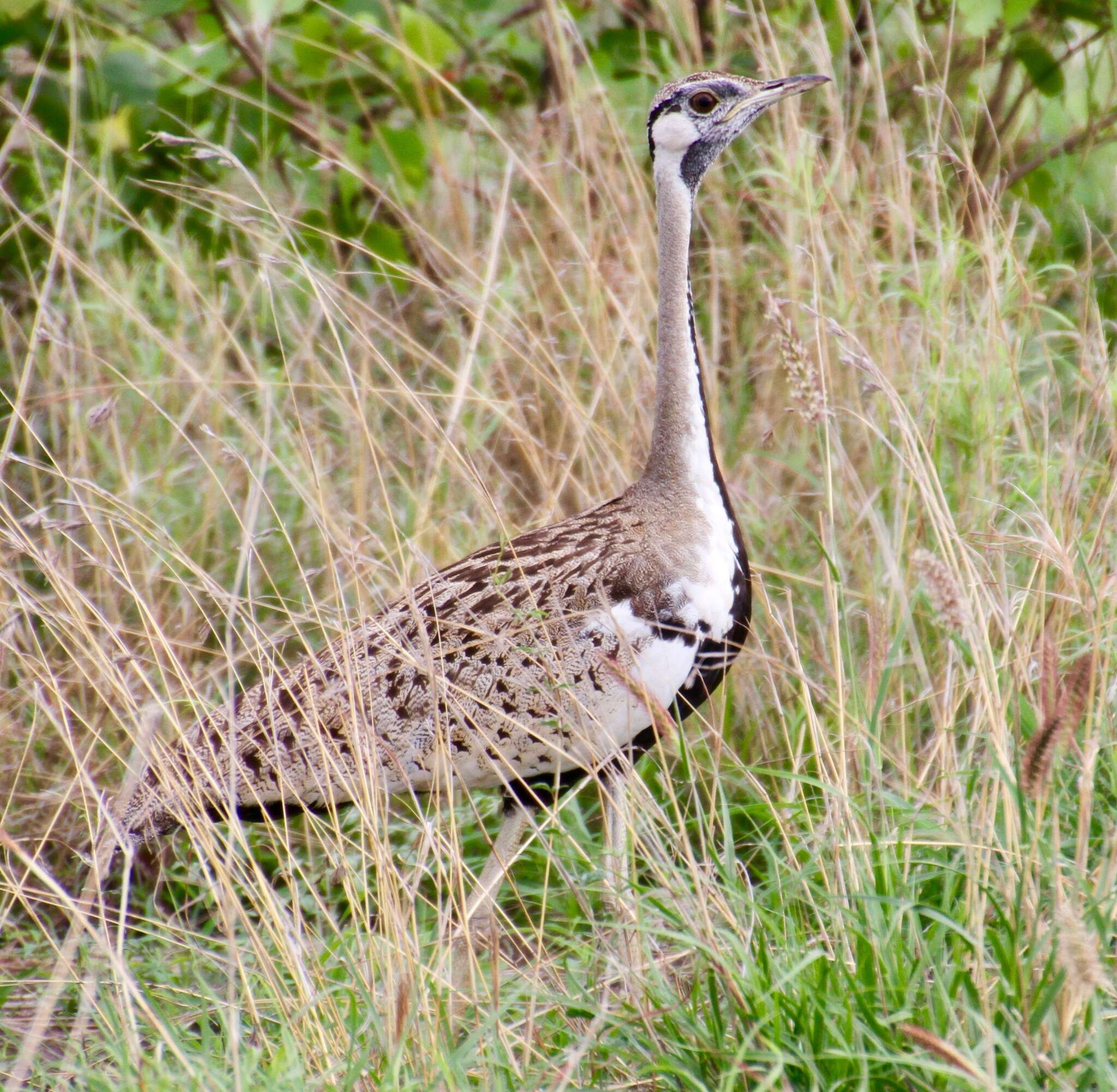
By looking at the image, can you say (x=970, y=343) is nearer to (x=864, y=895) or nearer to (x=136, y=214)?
(x=864, y=895)

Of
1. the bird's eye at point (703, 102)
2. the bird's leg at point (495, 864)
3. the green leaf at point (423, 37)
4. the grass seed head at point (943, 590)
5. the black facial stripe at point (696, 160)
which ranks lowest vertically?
the bird's leg at point (495, 864)

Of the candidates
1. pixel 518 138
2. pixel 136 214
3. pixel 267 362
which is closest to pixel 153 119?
pixel 136 214

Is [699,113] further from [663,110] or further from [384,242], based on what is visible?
[384,242]

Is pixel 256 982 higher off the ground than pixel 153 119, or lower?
lower

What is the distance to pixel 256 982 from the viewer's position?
2963 millimetres

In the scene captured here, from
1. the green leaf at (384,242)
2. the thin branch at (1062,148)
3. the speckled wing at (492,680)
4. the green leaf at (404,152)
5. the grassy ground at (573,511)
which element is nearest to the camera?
the grassy ground at (573,511)

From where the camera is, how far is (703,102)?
10.5 feet

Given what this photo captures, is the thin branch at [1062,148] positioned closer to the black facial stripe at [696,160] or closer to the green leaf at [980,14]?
the green leaf at [980,14]

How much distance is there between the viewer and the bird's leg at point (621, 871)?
7.43ft

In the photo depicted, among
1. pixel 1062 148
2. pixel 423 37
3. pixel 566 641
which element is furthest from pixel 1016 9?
pixel 566 641

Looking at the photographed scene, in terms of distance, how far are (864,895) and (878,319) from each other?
1.98 m

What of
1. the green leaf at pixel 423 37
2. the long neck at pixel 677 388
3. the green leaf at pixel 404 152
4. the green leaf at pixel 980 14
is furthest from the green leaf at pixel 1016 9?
the green leaf at pixel 404 152

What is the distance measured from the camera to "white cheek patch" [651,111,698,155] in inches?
125

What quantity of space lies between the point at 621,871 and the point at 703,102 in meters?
1.67
